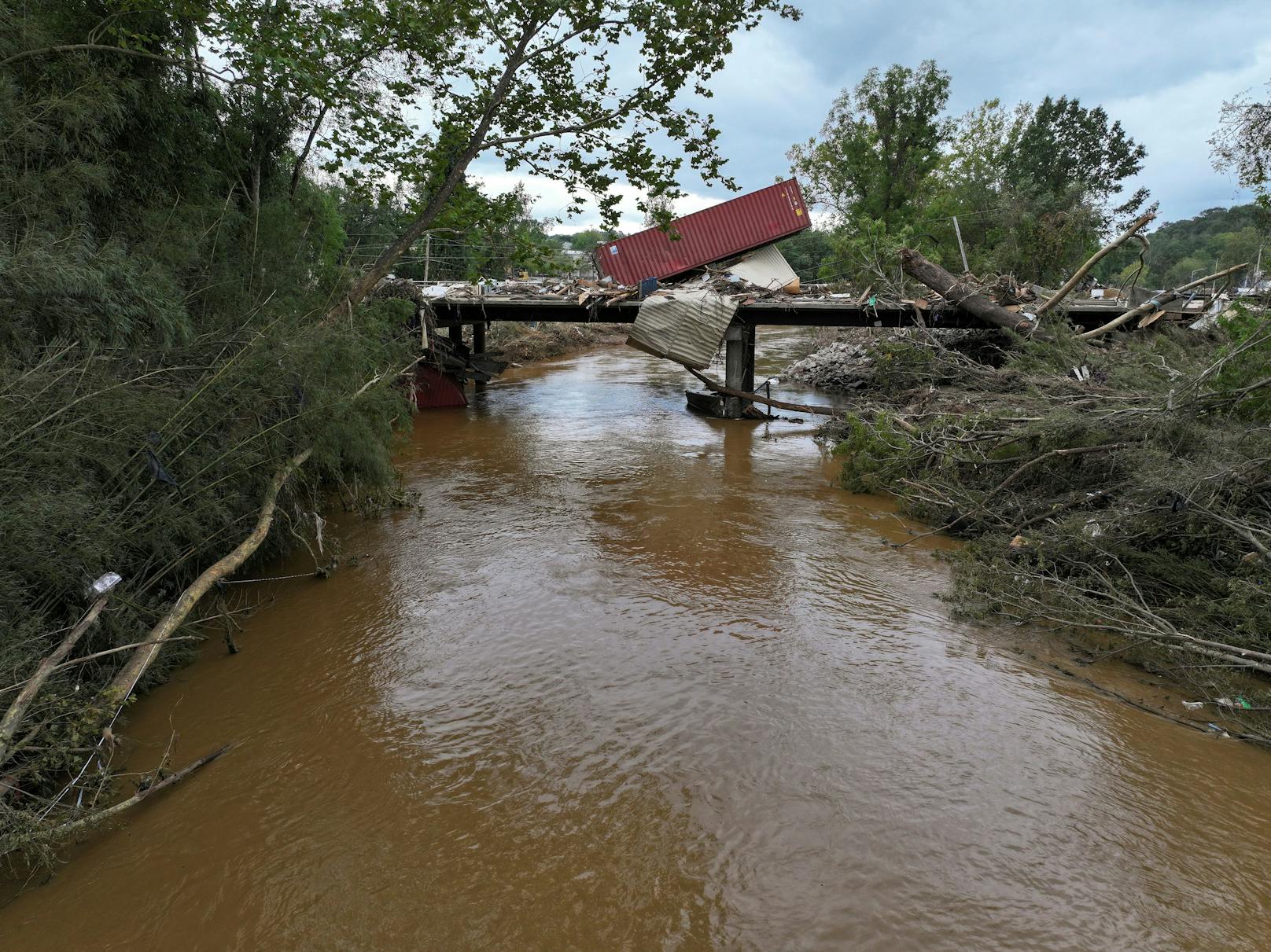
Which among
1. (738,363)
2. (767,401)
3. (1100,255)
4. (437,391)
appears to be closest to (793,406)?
(767,401)

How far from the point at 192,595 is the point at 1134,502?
8257 mm

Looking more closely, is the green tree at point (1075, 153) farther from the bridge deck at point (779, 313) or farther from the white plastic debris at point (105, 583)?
the white plastic debris at point (105, 583)

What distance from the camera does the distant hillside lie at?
46.4 metres

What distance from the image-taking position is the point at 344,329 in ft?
28.6

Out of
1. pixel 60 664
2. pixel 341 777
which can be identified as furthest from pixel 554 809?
pixel 60 664

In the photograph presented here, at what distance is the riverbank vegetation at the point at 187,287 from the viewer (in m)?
4.26

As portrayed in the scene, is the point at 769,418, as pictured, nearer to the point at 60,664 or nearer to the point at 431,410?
the point at 431,410

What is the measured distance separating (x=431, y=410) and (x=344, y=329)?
10.6m

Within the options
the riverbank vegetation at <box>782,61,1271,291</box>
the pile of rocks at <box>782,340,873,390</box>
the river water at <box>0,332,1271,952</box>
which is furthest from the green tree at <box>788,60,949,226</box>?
the river water at <box>0,332,1271,952</box>

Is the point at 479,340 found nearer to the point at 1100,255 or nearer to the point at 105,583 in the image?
the point at 1100,255

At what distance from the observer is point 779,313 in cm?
1702

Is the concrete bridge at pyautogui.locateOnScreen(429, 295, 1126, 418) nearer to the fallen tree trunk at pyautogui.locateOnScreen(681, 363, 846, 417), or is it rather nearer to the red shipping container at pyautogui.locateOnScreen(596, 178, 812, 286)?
the fallen tree trunk at pyautogui.locateOnScreen(681, 363, 846, 417)

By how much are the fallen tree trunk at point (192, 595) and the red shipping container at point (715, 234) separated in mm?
14188

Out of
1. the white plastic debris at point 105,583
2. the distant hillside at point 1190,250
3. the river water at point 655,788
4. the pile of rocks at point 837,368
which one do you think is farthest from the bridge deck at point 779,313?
the distant hillside at point 1190,250
